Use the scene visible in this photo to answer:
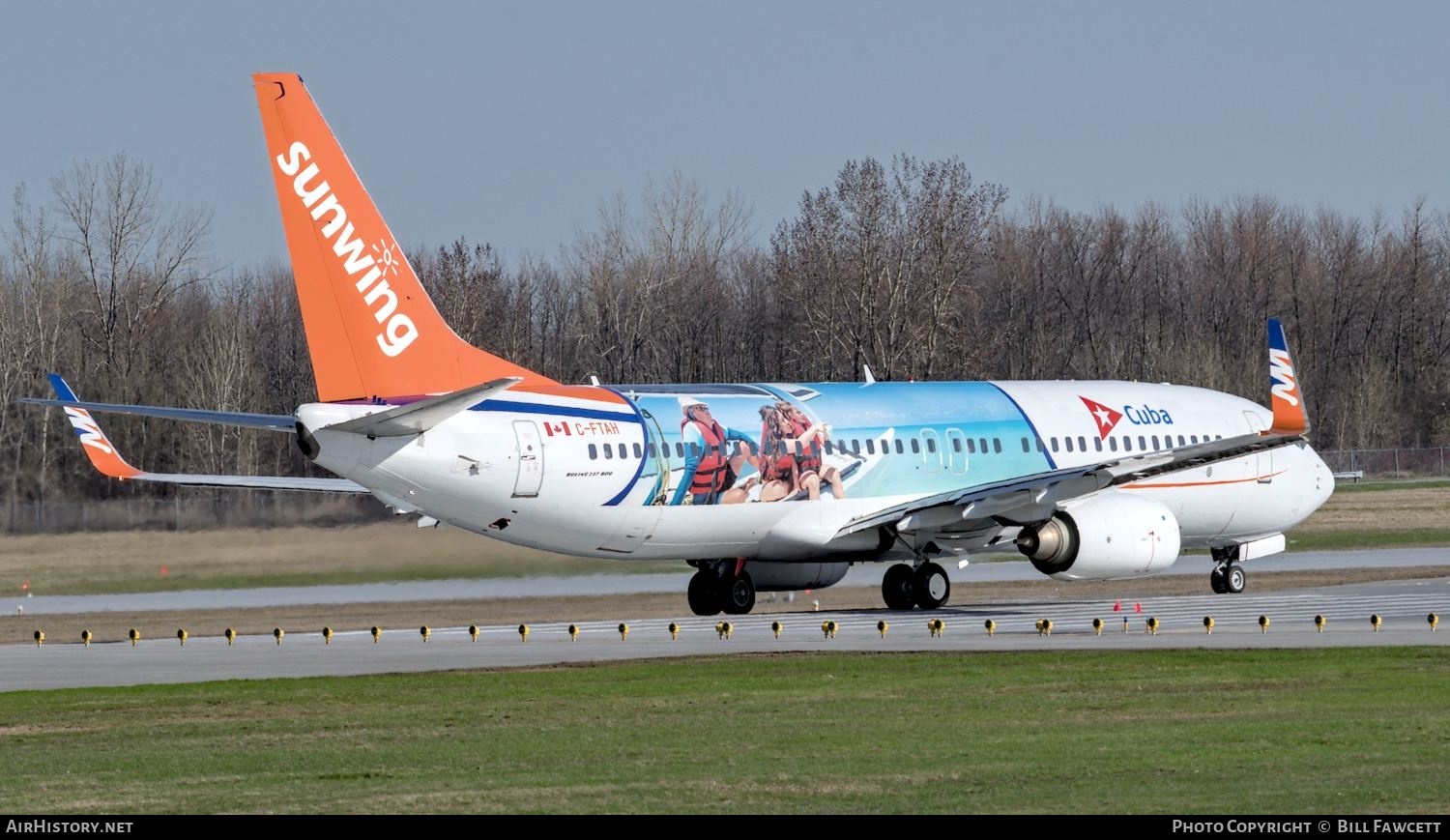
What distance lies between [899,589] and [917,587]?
0.37 metres

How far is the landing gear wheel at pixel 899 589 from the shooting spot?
120 ft

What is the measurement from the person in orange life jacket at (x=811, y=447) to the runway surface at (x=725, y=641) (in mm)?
2159

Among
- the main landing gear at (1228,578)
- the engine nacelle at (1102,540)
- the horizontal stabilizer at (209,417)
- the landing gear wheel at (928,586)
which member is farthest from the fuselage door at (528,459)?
the main landing gear at (1228,578)

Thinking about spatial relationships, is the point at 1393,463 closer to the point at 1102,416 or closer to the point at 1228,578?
the point at 1228,578

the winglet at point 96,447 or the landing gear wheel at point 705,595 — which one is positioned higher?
the winglet at point 96,447

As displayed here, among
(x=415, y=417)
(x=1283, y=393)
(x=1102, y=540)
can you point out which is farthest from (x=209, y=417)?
(x=1283, y=393)

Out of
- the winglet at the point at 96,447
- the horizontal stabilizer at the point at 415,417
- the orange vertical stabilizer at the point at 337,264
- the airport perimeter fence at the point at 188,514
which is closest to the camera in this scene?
the horizontal stabilizer at the point at 415,417

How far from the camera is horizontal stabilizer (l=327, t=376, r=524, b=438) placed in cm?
2838

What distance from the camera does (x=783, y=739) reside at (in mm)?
17891

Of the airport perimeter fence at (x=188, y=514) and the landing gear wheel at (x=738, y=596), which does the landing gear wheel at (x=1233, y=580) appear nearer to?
the landing gear wheel at (x=738, y=596)

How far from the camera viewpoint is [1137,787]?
1453 cm

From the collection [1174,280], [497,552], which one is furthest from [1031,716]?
[1174,280]

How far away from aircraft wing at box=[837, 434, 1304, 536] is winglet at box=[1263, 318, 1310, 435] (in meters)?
0.17

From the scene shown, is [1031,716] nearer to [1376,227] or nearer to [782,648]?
[782,648]
